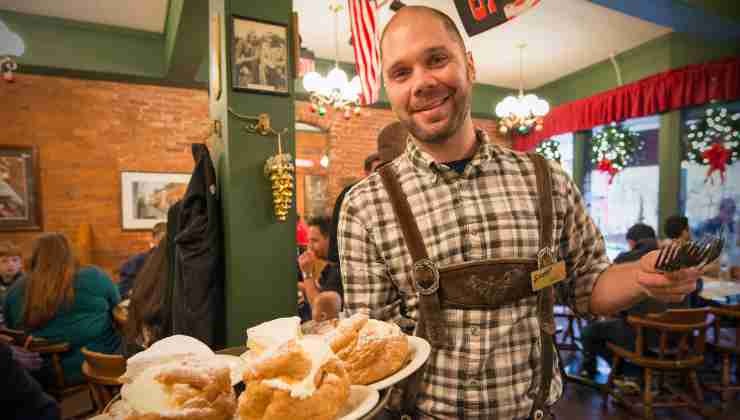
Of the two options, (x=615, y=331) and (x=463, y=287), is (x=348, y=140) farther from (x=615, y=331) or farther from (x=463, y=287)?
(x=463, y=287)

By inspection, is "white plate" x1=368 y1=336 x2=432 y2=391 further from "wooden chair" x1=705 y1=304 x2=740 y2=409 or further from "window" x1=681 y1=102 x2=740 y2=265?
"window" x1=681 y1=102 x2=740 y2=265

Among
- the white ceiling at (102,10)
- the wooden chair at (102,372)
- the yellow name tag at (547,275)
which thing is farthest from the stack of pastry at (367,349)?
the white ceiling at (102,10)

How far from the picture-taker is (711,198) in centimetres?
473

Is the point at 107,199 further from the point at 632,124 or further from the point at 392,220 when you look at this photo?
the point at 632,124

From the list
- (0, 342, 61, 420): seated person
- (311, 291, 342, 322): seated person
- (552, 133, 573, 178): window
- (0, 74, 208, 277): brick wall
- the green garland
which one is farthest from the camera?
(552, 133, 573, 178): window

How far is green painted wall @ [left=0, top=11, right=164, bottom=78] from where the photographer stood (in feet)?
14.3

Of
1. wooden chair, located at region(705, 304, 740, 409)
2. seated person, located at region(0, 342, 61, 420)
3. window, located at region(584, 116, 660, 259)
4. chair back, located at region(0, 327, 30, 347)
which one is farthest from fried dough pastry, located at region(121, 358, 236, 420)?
window, located at region(584, 116, 660, 259)

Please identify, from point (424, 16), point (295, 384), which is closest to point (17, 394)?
point (295, 384)

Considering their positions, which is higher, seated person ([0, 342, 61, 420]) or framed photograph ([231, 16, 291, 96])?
framed photograph ([231, 16, 291, 96])

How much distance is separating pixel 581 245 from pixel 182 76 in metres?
5.26

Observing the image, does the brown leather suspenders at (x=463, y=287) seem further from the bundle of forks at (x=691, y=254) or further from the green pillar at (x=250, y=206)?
the green pillar at (x=250, y=206)

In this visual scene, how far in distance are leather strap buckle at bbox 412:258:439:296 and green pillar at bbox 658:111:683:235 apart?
18.5ft

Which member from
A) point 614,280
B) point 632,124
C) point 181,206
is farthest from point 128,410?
point 632,124

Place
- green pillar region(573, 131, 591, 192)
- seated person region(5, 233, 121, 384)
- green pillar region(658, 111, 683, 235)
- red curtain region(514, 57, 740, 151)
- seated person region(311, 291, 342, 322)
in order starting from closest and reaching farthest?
A: seated person region(311, 291, 342, 322), seated person region(5, 233, 121, 384), red curtain region(514, 57, 740, 151), green pillar region(658, 111, 683, 235), green pillar region(573, 131, 591, 192)
